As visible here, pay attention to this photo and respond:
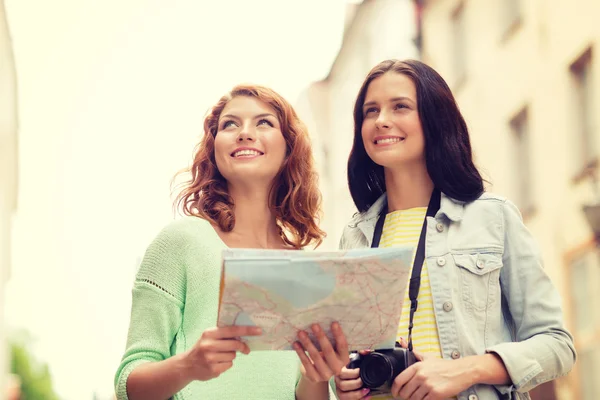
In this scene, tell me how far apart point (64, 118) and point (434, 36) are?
3.88m

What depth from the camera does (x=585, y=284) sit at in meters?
4.77

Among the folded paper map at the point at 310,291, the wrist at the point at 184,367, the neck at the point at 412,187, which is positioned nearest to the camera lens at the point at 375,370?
the folded paper map at the point at 310,291

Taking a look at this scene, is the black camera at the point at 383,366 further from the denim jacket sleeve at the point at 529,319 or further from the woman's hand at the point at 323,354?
the denim jacket sleeve at the point at 529,319

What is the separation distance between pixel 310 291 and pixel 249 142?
29.7 inches

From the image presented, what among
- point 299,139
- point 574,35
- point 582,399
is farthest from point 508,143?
point 299,139

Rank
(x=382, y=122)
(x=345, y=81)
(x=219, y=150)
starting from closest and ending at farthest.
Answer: (x=382, y=122) < (x=219, y=150) < (x=345, y=81)

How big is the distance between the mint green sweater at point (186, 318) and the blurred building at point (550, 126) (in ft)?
10.1

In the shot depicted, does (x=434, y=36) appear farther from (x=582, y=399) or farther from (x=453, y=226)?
(x=453, y=226)

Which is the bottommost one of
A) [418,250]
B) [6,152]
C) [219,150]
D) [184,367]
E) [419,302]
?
[184,367]

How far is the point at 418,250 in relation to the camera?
1.88 m

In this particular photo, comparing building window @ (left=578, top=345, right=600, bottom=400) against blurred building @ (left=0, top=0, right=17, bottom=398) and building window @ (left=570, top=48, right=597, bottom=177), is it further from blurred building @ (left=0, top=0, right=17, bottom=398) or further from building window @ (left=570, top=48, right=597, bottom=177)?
blurred building @ (left=0, top=0, right=17, bottom=398)

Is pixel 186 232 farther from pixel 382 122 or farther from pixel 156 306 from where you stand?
pixel 382 122

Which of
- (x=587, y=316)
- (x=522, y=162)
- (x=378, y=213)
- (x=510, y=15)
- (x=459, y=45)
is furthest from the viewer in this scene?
(x=459, y=45)

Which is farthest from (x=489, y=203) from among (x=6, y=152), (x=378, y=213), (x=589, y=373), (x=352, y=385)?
(x=6, y=152)
